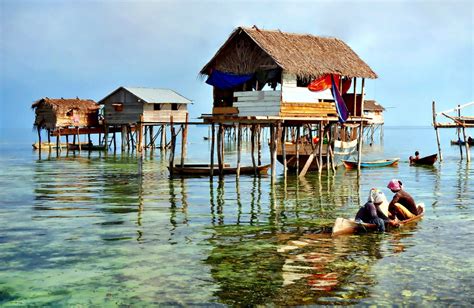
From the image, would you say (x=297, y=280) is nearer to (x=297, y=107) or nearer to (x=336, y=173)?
(x=297, y=107)

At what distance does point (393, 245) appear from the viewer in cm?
1308

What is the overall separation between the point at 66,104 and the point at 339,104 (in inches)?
1251

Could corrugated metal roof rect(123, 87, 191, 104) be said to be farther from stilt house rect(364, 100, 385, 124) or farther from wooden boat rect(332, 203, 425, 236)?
wooden boat rect(332, 203, 425, 236)

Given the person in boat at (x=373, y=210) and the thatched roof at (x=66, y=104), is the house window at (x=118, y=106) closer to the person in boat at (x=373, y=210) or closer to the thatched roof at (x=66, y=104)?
the thatched roof at (x=66, y=104)

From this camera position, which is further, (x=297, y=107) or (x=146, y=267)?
(x=297, y=107)

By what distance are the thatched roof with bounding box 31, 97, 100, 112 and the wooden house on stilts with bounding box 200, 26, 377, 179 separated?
28027mm

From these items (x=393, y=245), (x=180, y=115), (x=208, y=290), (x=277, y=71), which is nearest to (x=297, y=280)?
(x=208, y=290)

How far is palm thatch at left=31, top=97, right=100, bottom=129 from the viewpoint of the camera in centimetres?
5150

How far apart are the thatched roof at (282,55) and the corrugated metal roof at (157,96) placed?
22.7 metres

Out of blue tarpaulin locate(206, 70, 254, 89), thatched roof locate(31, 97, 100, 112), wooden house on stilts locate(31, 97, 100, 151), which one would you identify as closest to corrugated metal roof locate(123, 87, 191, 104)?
thatched roof locate(31, 97, 100, 112)

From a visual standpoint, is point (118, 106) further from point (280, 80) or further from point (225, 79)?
point (280, 80)

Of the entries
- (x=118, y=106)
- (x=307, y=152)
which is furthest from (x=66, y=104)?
(x=307, y=152)

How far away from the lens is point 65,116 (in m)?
51.9

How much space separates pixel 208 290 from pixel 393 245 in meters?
4.93
